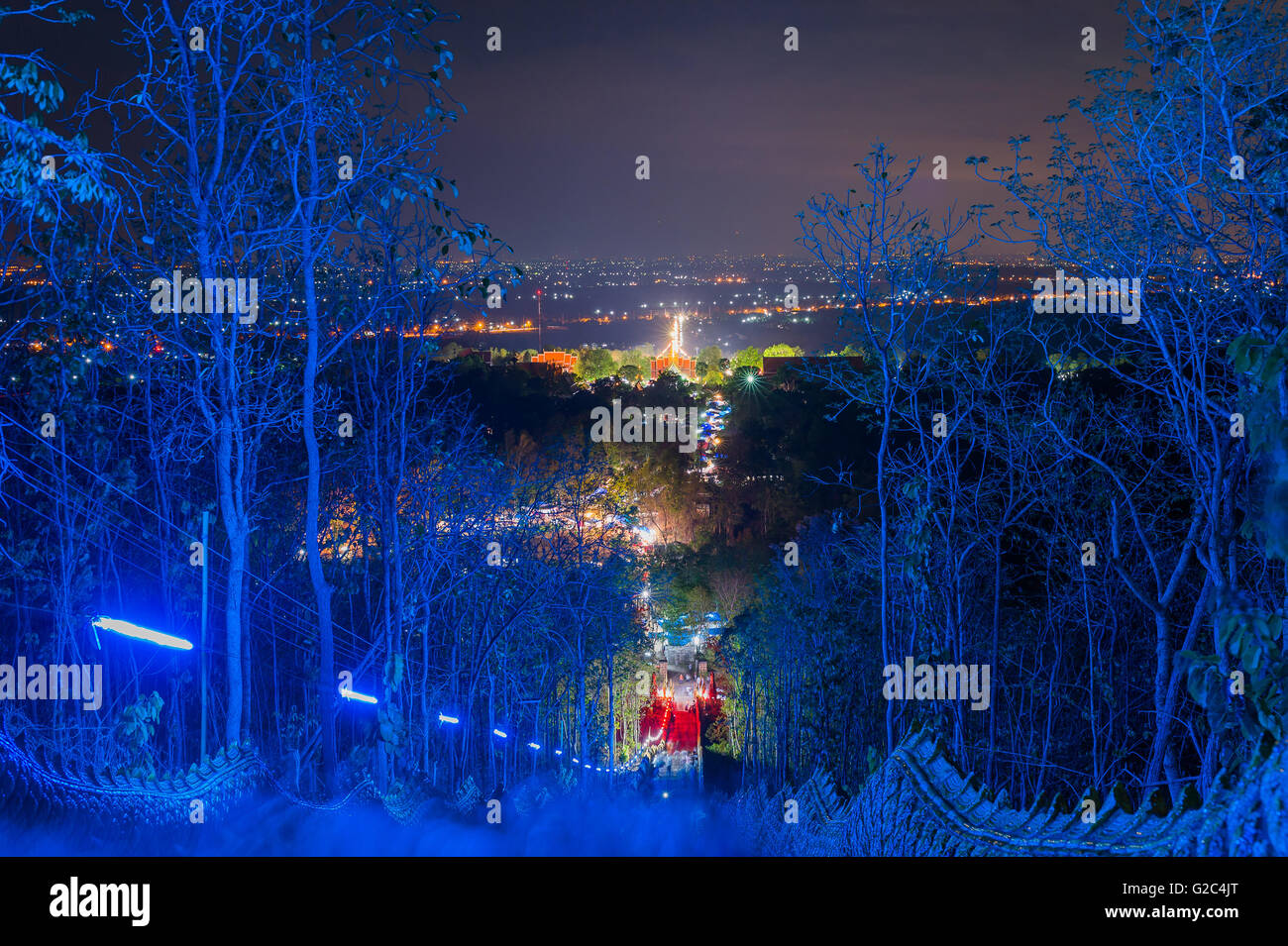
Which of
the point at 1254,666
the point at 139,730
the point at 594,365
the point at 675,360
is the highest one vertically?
the point at 675,360

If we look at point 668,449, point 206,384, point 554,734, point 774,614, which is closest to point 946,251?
point 206,384

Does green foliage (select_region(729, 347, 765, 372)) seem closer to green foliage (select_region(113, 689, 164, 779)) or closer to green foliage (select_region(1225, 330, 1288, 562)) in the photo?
green foliage (select_region(113, 689, 164, 779))

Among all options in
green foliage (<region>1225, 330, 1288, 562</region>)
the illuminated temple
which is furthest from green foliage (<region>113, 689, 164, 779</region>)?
the illuminated temple

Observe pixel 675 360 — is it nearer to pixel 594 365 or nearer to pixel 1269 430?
pixel 594 365

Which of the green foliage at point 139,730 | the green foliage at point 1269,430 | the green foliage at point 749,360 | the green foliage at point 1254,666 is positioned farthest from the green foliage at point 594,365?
the green foliage at point 1269,430

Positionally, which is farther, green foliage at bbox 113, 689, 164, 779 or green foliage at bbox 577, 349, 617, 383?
green foliage at bbox 577, 349, 617, 383

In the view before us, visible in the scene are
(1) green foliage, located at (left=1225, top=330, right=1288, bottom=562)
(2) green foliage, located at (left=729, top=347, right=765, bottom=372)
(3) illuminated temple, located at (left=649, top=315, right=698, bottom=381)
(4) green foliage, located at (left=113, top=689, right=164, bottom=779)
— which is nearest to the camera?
(1) green foliage, located at (left=1225, top=330, right=1288, bottom=562)

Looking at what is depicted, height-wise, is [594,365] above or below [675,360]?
below

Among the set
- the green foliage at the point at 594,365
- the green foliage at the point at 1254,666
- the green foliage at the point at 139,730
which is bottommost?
the green foliage at the point at 139,730

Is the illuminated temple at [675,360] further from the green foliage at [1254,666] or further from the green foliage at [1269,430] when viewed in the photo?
the green foliage at [1269,430]

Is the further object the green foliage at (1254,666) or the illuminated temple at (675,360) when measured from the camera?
the illuminated temple at (675,360)

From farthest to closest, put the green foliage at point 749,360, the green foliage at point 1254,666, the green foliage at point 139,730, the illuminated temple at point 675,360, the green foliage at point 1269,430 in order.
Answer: the illuminated temple at point 675,360, the green foliage at point 749,360, the green foliage at point 139,730, the green foliage at point 1254,666, the green foliage at point 1269,430

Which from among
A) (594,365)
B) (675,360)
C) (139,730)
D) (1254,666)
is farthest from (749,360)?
(1254,666)
